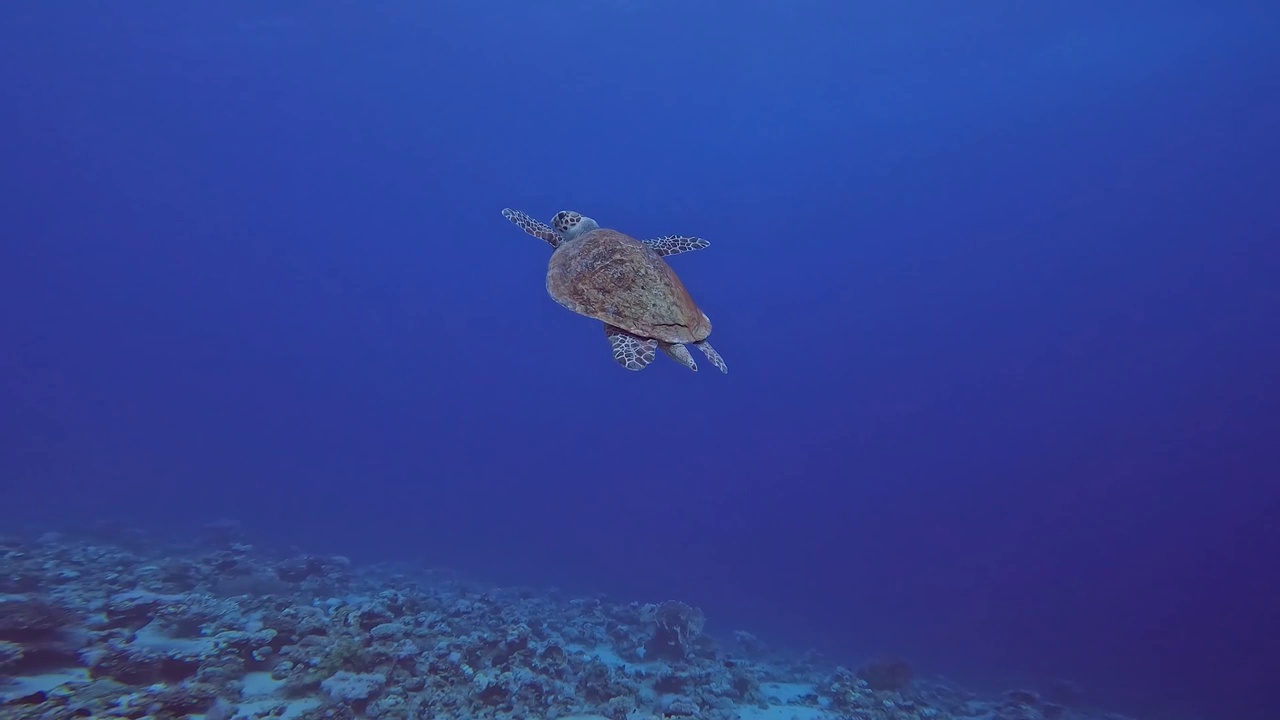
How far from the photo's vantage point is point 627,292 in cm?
613

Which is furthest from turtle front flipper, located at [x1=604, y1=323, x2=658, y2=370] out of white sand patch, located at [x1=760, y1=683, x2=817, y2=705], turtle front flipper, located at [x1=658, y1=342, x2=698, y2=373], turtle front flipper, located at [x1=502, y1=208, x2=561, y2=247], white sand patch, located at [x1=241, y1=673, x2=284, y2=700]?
white sand patch, located at [x1=760, y1=683, x2=817, y2=705]

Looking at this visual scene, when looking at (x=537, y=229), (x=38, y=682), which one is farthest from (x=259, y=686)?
(x=537, y=229)

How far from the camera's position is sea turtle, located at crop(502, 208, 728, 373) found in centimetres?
605

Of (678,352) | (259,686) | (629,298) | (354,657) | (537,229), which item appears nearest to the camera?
(629,298)

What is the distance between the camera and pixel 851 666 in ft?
60.6

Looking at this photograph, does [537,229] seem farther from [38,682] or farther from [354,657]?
[38,682]

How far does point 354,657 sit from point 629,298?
7.41 meters

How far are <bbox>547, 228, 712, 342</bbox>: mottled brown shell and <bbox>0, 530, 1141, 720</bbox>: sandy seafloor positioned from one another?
660 centimetres

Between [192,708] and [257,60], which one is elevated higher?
[257,60]

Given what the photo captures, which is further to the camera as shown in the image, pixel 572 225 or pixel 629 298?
pixel 572 225

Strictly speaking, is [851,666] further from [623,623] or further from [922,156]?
[922,156]

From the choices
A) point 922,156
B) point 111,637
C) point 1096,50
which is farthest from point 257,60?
point 1096,50

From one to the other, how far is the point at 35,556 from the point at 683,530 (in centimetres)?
3221

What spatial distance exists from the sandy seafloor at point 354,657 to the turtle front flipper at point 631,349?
631 cm
